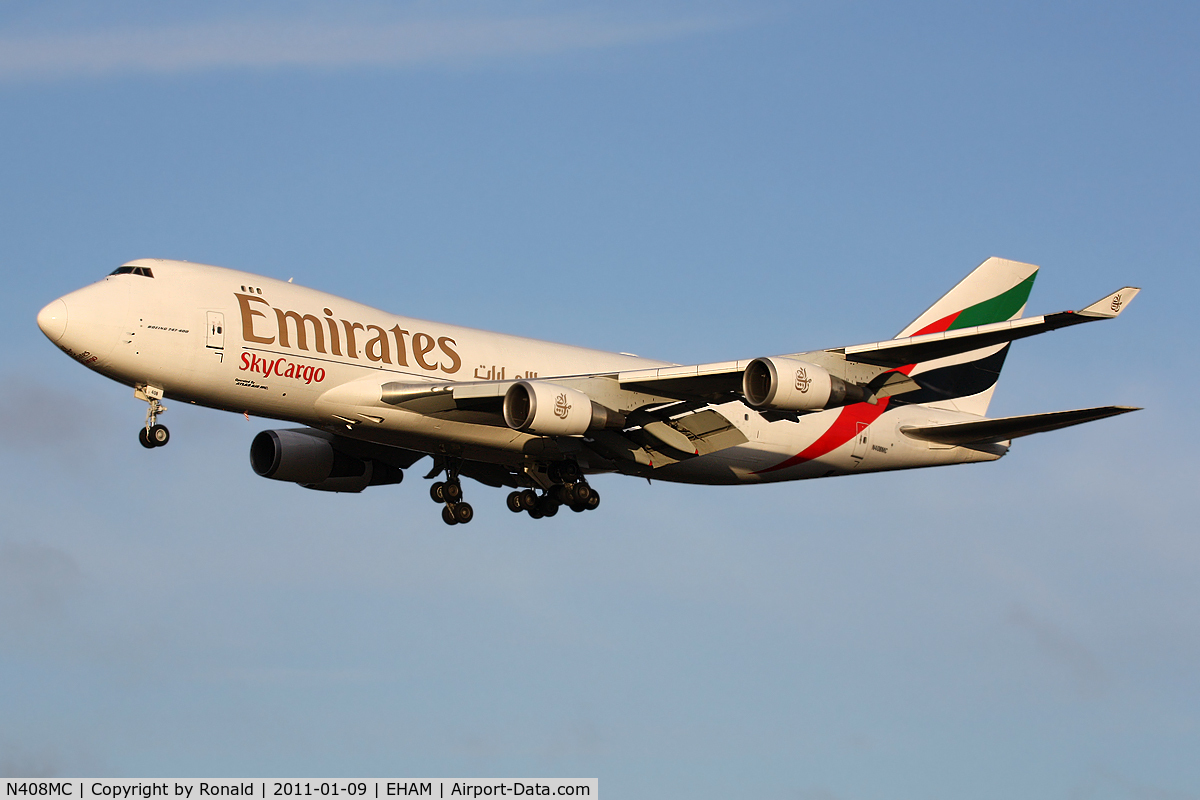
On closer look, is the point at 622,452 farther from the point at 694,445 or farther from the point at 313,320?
the point at 313,320

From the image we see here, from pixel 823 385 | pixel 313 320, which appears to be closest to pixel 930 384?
pixel 823 385

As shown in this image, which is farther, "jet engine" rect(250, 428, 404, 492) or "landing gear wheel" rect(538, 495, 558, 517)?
"jet engine" rect(250, 428, 404, 492)

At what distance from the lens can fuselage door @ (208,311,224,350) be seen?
3081 cm

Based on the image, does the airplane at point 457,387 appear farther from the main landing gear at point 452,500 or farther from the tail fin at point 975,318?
the tail fin at point 975,318

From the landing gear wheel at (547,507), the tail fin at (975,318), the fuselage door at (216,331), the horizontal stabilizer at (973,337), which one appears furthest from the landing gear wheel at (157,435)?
the tail fin at (975,318)

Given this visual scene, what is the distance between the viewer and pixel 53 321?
30.0 metres

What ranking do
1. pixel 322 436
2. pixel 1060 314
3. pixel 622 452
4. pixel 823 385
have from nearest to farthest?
pixel 1060 314 → pixel 823 385 → pixel 622 452 → pixel 322 436

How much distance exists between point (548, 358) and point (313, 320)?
678 centimetres

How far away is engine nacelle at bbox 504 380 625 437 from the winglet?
1131 centimetres

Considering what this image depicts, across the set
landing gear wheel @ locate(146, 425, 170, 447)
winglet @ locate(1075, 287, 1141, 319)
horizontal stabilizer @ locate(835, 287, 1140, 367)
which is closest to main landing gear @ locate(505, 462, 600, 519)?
horizontal stabilizer @ locate(835, 287, 1140, 367)

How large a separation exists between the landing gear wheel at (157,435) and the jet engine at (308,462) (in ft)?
22.0

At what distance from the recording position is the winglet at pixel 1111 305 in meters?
27.1

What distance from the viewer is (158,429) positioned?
1228 inches

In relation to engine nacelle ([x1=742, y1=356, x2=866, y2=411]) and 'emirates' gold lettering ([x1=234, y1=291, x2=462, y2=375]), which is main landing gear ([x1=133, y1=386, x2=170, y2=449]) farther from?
engine nacelle ([x1=742, y1=356, x2=866, y2=411])
